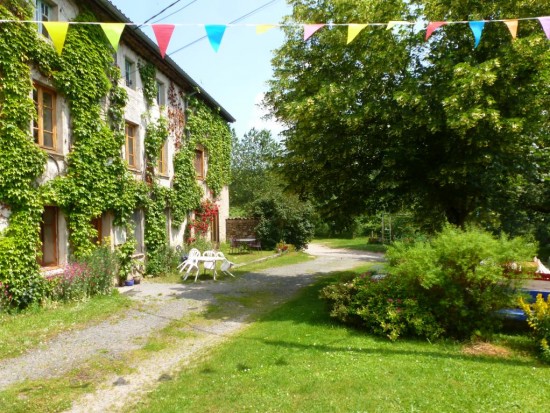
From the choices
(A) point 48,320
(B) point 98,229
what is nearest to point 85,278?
(A) point 48,320

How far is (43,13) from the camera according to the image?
9234mm

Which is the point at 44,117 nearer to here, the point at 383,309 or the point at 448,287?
the point at 383,309

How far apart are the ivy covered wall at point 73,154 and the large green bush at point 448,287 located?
7293 millimetres

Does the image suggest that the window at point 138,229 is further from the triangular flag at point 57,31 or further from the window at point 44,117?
the triangular flag at point 57,31

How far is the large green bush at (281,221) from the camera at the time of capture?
2253cm

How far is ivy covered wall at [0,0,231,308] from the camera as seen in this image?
26.1 feet

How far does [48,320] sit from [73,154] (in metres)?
4.29

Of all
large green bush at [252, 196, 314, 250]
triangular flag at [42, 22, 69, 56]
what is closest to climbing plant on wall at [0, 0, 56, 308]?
triangular flag at [42, 22, 69, 56]

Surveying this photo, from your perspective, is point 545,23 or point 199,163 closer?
point 545,23

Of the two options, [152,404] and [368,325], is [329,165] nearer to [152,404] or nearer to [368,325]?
[368,325]

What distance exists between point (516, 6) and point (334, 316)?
7030mm

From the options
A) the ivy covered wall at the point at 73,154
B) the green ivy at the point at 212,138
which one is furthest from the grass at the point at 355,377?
the green ivy at the point at 212,138

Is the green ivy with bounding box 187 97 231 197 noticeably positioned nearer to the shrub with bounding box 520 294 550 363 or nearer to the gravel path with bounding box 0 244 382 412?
the gravel path with bounding box 0 244 382 412

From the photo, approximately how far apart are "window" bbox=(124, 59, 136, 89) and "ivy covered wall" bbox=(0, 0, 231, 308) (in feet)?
1.65
